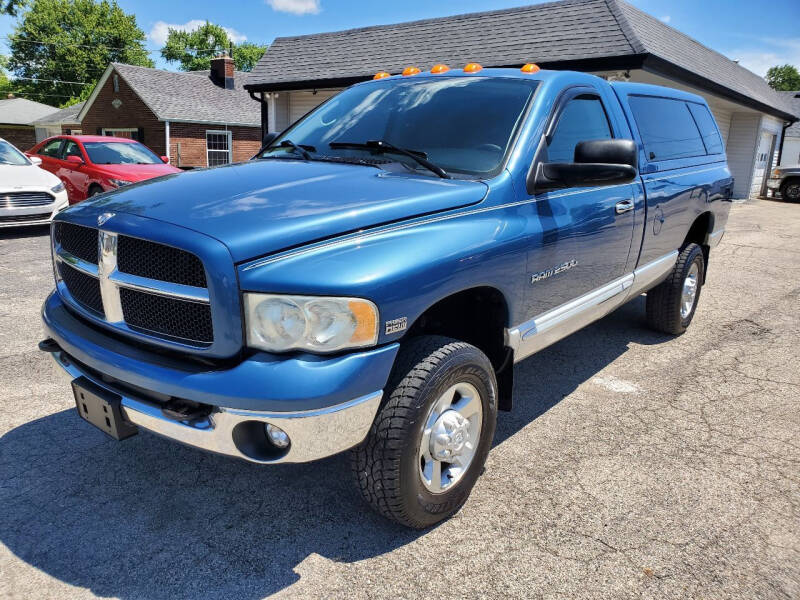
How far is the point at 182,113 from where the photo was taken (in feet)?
91.4

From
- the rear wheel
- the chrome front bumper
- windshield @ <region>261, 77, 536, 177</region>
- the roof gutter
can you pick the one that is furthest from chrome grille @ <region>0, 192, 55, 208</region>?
the rear wheel

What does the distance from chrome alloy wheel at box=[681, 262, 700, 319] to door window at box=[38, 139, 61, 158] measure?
11981mm

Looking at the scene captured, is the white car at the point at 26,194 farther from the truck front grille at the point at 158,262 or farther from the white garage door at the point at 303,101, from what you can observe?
the white garage door at the point at 303,101

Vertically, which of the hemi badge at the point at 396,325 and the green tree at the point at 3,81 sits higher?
the green tree at the point at 3,81

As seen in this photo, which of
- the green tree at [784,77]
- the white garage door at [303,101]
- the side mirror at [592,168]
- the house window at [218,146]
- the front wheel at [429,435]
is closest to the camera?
the front wheel at [429,435]

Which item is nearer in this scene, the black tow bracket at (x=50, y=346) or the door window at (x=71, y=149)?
the black tow bracket at (x=50, y=346)

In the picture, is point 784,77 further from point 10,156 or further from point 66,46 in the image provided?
point 10,156

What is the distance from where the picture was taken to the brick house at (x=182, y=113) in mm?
27953

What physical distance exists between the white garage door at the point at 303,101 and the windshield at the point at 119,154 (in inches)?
246

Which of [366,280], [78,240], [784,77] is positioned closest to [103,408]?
[78,240]

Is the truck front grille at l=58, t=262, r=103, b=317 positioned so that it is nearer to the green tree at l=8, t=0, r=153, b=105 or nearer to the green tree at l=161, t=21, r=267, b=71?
the green tree at l=8, t=0, r=153, b=105

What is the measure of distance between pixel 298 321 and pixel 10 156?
10.6 meters

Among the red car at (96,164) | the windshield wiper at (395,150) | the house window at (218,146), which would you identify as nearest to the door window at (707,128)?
the windshield wiper at (395,150)

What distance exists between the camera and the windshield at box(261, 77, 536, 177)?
3.04 m
